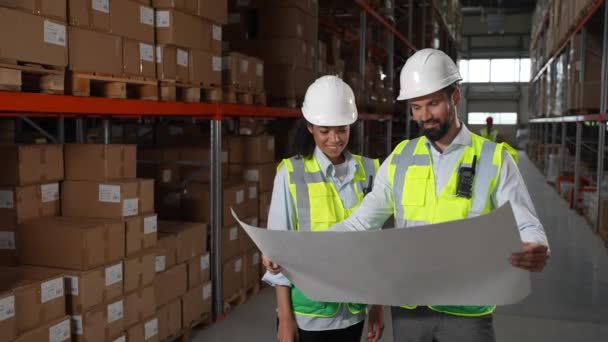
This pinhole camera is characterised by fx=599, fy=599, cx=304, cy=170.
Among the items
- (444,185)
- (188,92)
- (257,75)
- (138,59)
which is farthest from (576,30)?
(444,185)

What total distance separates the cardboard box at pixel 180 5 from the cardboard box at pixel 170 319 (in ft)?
7.20

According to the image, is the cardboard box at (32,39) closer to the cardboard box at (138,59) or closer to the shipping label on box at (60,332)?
the cardboard box at (138,59)

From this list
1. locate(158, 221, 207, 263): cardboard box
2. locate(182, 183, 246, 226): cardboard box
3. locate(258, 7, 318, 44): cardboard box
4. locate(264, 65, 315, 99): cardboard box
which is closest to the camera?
locate(158, 221, 207, 263): cardboard box

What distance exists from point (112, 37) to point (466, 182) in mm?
2650

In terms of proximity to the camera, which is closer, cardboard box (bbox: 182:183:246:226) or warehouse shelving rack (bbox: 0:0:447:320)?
warehouse shelving rack (bbox: 0:0:447:320)

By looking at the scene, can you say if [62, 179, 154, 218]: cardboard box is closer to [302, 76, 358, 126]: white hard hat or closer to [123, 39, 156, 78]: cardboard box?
[123, 39, 156, 78]: cardboard box

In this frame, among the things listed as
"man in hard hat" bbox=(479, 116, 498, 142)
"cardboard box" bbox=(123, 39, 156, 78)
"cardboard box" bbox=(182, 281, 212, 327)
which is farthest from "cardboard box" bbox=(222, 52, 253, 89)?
"man in hard hat" bbox=(479, 116, 498, 142)

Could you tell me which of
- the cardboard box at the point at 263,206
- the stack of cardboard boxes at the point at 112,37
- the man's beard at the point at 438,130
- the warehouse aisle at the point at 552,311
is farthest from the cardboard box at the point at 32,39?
the cardboard box at the point at 263,206

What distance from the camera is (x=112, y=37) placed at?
3793mm

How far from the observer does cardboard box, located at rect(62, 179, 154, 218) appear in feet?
12.9

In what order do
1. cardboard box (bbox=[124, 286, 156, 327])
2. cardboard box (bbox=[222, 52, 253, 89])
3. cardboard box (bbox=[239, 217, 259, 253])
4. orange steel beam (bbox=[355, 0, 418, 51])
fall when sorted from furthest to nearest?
orange steel beam (bbox=[355, 0, 418, 51])
cardboard box (bbox=[239, 217, 259, 253])
cardboard box (bbox=[222, 52, 253, 89])
cardboard box (bbox=[124, 286, 156, 327])

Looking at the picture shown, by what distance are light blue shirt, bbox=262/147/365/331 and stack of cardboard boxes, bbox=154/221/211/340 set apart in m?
2.14

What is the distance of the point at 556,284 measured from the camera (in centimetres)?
620

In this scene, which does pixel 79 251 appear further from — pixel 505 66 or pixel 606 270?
pixel 505 66
